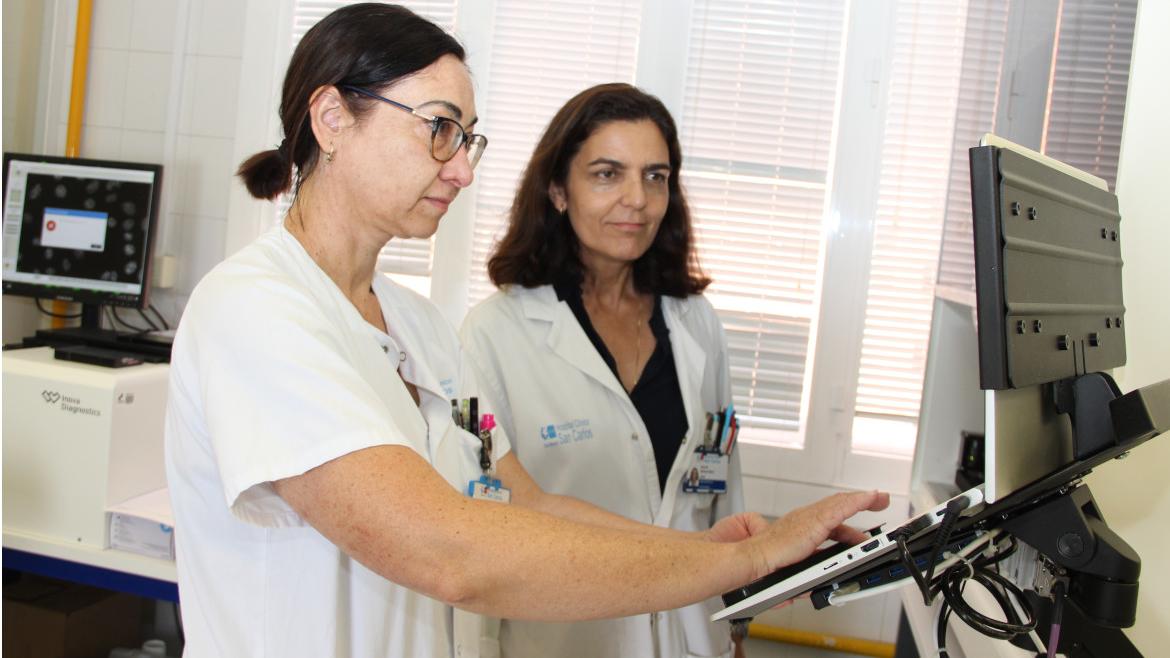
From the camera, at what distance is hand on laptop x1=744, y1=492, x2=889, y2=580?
3.40 ft

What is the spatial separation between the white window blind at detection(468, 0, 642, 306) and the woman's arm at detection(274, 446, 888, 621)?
2.06 metres

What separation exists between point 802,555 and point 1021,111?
4.14ft

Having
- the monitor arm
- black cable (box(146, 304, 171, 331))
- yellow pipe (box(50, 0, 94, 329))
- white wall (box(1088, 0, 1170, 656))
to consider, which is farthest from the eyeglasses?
yellow pipe (box(50, 0, 94, 329))

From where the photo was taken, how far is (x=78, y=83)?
311cm

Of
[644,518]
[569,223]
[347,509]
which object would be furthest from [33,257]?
[347,509]

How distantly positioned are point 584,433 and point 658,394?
21 cm

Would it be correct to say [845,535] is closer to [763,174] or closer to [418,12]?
[763,174]

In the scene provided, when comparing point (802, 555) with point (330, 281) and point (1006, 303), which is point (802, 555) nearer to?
point (1006, 303)

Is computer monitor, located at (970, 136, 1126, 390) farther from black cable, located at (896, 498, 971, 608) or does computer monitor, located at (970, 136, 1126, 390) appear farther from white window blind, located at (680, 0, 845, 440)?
white window blind, located at (680, 0, 845, 440)

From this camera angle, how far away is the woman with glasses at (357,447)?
33.8 inches

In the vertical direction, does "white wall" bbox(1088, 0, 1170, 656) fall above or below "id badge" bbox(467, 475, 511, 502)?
above

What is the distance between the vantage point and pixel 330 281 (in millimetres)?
1104

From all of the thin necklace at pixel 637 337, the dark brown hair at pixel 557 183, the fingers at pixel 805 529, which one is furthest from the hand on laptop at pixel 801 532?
the dark brown hair at pixel 557 183

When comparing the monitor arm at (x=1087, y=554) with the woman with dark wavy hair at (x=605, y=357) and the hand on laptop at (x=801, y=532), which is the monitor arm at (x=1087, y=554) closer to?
the hand on laptop at (x=801, y=532)
